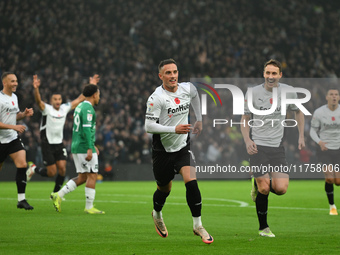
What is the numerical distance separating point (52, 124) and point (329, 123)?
6339mm

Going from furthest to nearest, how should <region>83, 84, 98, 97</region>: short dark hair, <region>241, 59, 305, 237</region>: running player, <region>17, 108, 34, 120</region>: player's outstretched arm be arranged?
<region>83, 84, 98, 97</region>: short dark hair, <region>17, 108, 34, 120</region>: player's outstretched arm, <region>241, 59, 305, 237</region>: running player

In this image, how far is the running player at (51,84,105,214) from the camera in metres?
12.0

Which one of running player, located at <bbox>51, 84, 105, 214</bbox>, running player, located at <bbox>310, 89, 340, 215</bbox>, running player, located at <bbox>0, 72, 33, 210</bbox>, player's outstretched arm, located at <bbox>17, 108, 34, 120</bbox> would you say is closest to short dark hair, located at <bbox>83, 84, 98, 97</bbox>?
running player, located at <bbox>51, 84, 105, 214</bbox>

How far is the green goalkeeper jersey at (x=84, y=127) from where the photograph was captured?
1202 cm

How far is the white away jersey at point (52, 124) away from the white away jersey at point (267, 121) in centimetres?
682

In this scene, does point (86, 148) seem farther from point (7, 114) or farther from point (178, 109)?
point (178, 109)

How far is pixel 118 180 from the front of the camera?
25422 millimetres

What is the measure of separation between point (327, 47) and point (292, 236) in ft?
86.9

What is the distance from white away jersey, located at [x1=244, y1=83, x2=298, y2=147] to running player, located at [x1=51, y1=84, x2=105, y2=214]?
3.86 m

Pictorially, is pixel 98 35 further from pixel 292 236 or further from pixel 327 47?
pixel 292 236

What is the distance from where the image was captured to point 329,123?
12.7 metres

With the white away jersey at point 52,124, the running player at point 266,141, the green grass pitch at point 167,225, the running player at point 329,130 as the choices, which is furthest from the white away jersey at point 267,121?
the white away jersey at point 52,124

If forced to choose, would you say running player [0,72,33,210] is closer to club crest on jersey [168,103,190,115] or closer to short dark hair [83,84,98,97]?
short dark hair [83,84,98,97]

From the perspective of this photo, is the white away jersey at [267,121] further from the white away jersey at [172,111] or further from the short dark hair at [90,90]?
the short dark hair at [90,90]
